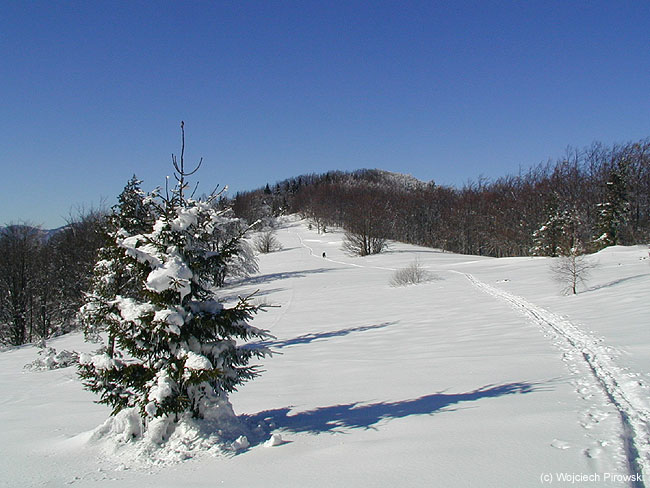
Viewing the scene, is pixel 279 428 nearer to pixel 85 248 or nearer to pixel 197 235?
pixel 197 235

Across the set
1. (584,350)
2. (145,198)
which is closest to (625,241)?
(584,350)

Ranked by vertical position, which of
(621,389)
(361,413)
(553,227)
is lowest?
(361,413)

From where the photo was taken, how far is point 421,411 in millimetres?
5867

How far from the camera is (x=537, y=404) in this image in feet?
18.4

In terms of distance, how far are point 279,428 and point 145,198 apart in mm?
3560

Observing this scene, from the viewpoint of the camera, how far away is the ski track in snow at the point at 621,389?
13.4 feet

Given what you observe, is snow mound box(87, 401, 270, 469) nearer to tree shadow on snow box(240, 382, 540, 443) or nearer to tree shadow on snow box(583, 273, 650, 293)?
tree shadow on snow box(240, 382, 540, 443)

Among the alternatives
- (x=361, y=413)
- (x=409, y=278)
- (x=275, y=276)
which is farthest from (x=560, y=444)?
(x=275, y=276)

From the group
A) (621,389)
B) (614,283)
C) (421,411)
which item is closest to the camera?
(421,411)

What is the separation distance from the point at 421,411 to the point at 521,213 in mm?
71268

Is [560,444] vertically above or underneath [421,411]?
above

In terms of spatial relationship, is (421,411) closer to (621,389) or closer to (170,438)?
(621,389)

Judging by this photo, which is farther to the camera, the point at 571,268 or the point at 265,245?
the point at 265,245

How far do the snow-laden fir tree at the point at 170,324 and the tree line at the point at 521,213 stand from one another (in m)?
21.8
